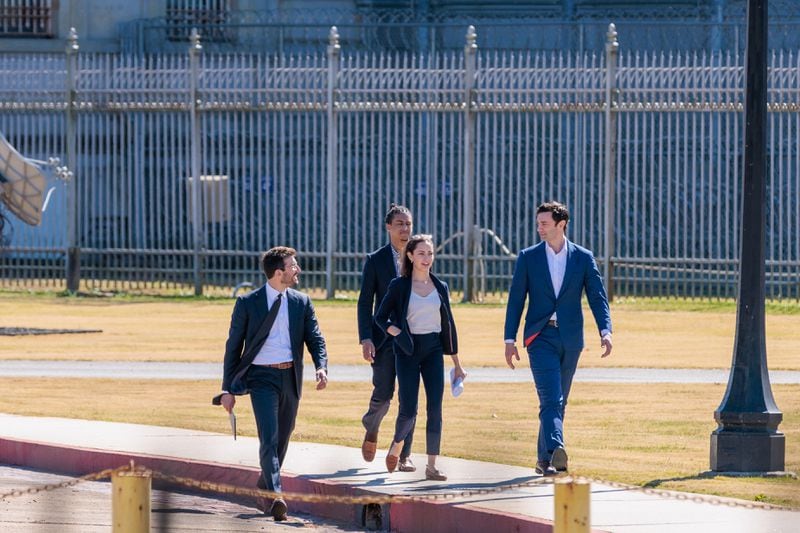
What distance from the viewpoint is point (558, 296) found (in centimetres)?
1109

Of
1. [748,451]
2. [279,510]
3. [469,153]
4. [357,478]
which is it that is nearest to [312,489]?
[357,478]

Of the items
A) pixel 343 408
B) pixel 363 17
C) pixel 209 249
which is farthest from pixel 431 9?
pixel 343 408

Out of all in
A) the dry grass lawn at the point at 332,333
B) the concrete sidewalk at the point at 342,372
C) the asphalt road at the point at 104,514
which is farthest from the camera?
the dry grass lawn at the point at 332,333

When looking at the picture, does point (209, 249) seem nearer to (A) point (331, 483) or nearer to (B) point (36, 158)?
(B) point (36, 158)

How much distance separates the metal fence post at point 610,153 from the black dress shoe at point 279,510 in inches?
571

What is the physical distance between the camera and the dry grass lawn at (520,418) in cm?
1114

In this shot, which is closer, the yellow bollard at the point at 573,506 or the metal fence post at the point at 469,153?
the yellow bollard at the point at 573,506

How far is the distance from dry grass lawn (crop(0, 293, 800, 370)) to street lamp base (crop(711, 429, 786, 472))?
6.39 metres

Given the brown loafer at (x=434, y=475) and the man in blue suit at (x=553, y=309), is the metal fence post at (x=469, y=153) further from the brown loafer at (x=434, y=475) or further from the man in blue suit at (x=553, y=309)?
the brown loafer at (x=434, y=475)

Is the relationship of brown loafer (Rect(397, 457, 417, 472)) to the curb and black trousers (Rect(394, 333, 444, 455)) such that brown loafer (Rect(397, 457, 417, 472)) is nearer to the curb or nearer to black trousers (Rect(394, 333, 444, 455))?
black trousers (Rect(394, 333, 444, 455))

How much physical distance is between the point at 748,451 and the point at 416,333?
6.97ft

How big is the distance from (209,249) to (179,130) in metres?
2.20

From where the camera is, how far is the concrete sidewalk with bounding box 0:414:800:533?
925 centimetres

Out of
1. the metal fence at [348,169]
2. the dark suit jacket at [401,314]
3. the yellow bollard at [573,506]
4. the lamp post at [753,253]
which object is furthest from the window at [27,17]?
the yellow bollard at [573,506]
